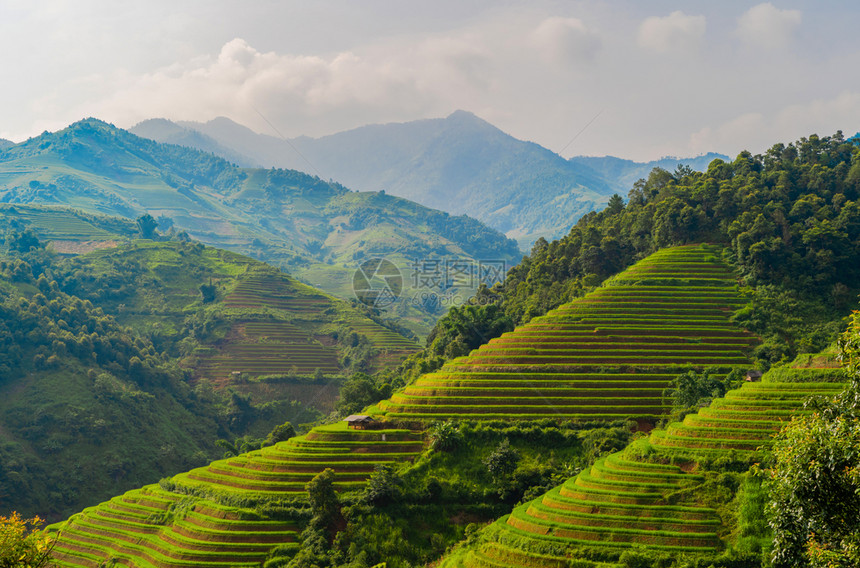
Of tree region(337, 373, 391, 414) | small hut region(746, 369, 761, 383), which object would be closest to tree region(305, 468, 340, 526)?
tree region(337, 373, 391, 414)

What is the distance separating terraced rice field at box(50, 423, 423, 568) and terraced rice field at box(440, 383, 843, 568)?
29.7 ft

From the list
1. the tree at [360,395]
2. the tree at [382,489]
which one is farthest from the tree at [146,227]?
the tree at [382,489]

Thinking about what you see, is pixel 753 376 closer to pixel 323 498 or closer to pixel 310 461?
pixel 323 498

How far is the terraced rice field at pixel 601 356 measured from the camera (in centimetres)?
3791

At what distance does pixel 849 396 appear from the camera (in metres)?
12.3

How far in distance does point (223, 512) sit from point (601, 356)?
25038 millimetres

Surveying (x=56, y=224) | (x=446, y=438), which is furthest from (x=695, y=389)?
(x=56, y=224)

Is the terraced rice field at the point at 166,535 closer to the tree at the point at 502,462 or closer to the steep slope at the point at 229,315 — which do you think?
the tree at the point at 502,462

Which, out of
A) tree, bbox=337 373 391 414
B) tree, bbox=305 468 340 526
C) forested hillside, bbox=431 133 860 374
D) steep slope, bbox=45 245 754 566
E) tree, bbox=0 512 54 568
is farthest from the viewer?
tree, bbox=337 373 391 414

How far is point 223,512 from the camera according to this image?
3162 centimetres

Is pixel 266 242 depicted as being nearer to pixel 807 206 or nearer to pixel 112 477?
pixel 112 477

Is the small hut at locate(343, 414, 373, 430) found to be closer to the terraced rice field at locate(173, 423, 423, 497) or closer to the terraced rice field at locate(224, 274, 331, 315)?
the terraced rice field at locate(173, 423, 423, 497)

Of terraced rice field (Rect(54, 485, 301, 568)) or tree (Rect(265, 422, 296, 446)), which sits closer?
terraced rice field (Rect(54, 485, 301, 568))

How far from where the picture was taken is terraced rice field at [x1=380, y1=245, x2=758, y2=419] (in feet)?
124
